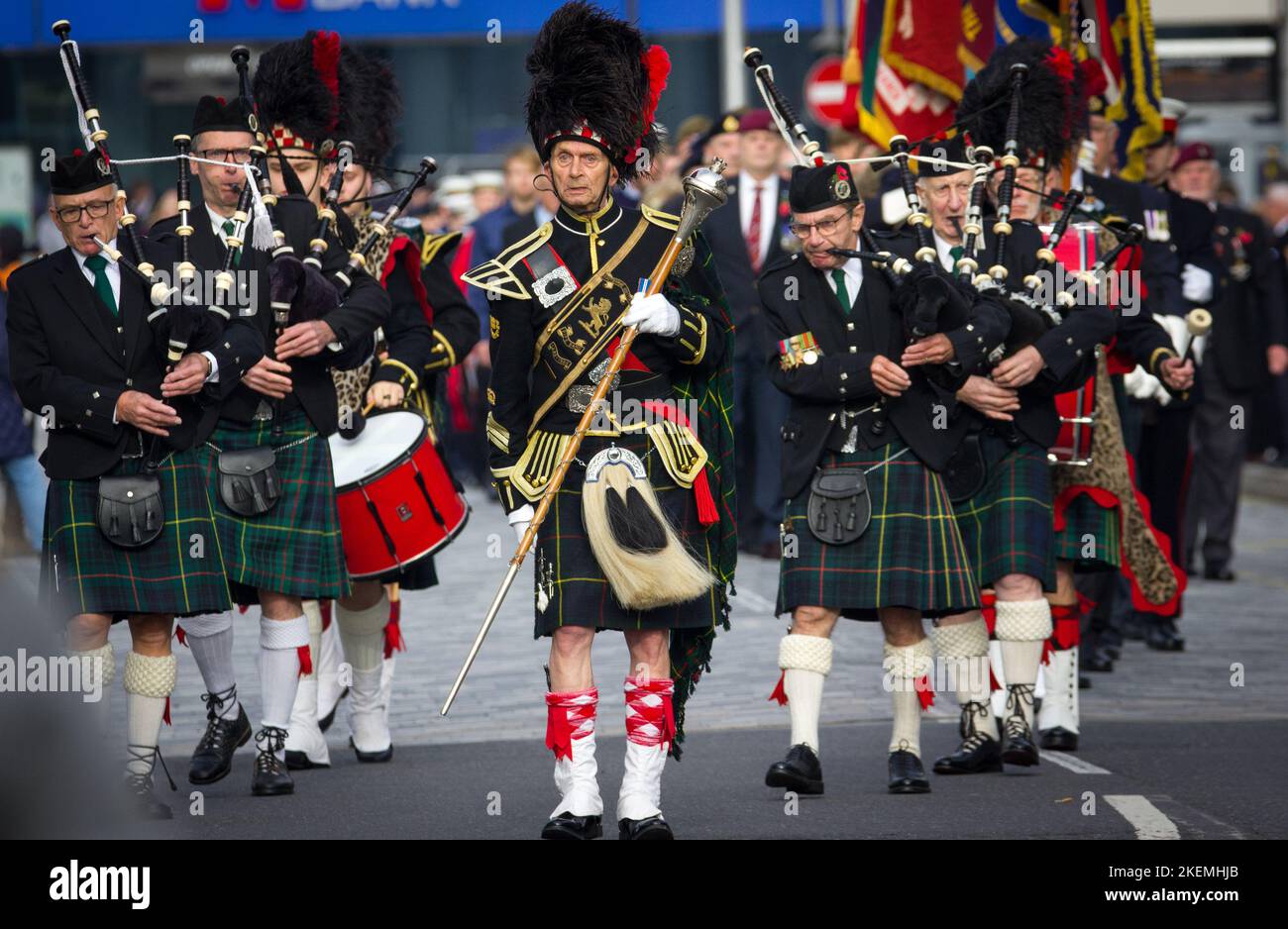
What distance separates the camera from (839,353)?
689 centimetres

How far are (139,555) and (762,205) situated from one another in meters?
7.02

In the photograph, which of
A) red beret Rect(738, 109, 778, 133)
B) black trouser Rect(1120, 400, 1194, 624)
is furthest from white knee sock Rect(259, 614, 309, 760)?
red beret Rect(738, 109, 778, 133)

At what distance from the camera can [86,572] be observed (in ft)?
22.0

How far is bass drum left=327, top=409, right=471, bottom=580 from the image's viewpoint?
743 centimetres

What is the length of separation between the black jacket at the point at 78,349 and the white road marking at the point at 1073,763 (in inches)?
115

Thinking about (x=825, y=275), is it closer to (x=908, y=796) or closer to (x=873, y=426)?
(x=873, y=426)

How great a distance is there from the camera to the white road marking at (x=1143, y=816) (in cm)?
605

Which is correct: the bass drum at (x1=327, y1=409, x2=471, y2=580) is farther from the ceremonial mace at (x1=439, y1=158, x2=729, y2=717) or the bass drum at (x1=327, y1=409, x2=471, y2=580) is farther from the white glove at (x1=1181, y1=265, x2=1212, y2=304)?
the white glove at (x1=1181, y1=265, x2=1212, y2=304)

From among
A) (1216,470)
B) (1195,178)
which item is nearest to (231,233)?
(1195,178)

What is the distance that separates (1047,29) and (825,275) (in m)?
3.78

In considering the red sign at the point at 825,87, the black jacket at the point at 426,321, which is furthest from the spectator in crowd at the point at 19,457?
the red sign at the point at 825,87

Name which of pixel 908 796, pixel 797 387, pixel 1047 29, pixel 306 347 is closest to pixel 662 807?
pixel 908 796

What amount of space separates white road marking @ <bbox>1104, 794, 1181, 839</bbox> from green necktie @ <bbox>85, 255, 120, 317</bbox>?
3173 millimetres

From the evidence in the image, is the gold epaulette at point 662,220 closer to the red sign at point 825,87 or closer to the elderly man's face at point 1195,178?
the elderly man's face at point 1195,178
